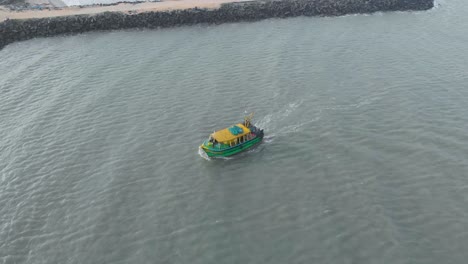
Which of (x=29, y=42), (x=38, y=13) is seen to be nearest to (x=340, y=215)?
(x=29, y=42)

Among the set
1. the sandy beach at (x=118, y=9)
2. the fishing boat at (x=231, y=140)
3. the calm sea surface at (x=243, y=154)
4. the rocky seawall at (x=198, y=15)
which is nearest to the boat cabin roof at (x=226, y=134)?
the fishing boat at (x=231, y=140)

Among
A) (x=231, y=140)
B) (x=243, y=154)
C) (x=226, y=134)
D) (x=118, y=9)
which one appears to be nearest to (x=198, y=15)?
(x=118, y=9)

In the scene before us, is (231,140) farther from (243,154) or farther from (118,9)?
(118,9)

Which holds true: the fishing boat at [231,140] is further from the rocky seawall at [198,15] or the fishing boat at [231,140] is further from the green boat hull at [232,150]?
the rocky seawall at [198,15]

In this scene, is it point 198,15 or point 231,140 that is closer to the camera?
point 231,140

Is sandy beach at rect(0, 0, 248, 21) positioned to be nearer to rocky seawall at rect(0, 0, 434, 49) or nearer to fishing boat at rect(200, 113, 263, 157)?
rocky seawall at rect(0, 0, 434, 49)

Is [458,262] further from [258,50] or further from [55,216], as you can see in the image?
[258,50]
